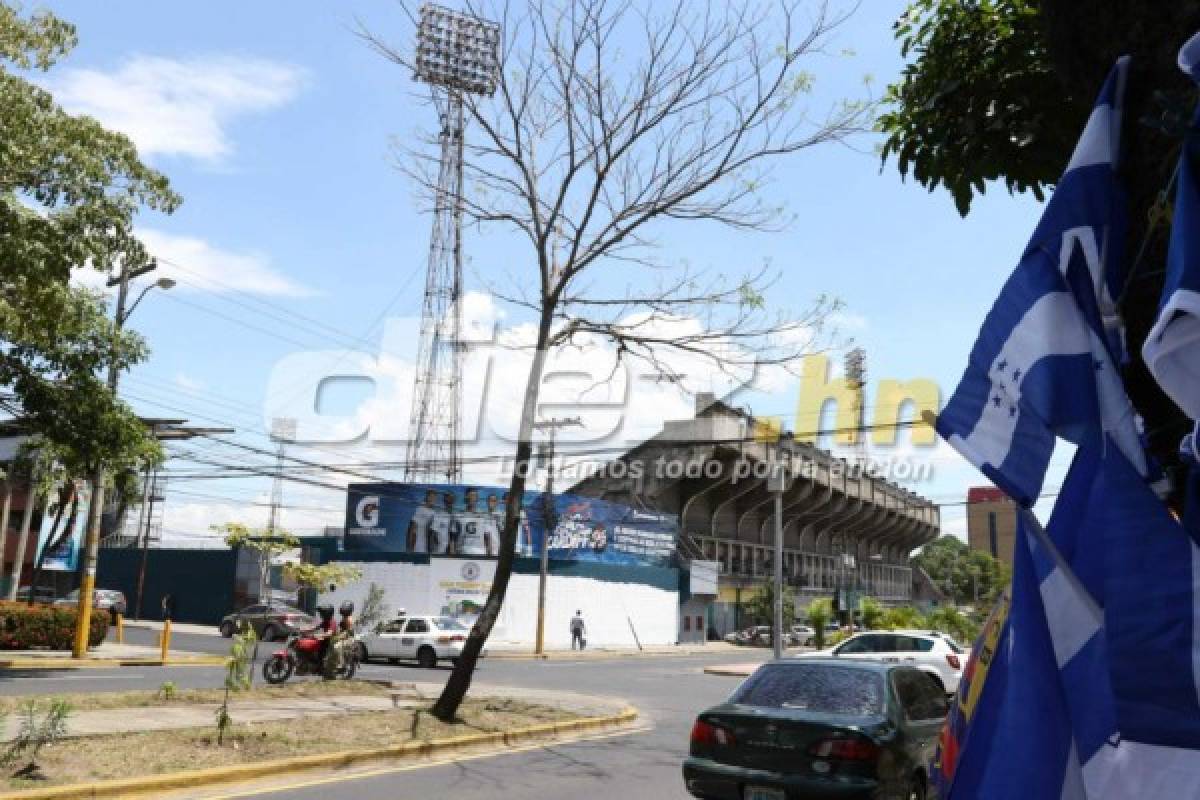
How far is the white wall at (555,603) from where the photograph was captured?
4562 cm

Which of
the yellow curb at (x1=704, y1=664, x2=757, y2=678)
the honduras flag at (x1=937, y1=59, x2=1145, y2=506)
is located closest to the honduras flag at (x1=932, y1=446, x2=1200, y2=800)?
the honduras flag at (x1=937, y1=59, x2=1145, y2=506)

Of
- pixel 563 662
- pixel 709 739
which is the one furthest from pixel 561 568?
pixel 709 739

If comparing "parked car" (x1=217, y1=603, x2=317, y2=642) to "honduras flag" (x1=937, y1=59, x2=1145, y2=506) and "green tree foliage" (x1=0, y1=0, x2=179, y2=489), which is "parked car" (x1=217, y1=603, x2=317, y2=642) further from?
"honduras flag" (x1=937, y1=59, x2=1145, y2=506)

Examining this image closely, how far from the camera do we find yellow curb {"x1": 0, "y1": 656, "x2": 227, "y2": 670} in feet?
69.6

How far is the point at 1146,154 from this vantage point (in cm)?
299

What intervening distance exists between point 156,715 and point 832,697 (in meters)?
9.04

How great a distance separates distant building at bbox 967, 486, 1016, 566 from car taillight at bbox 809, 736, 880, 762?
149883mm

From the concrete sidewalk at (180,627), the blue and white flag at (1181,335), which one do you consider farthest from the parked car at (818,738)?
the concrete sidewalk at (180,627)

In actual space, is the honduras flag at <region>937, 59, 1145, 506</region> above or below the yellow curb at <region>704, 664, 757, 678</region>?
above

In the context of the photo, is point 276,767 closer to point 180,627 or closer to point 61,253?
point 61,253

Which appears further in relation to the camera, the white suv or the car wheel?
the car wheel

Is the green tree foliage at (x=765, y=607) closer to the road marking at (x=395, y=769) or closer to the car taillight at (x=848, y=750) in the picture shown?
the road marking at (x=395, y=769)

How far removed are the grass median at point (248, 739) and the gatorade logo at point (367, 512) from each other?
105 feet

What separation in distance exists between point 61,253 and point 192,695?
276 inches
